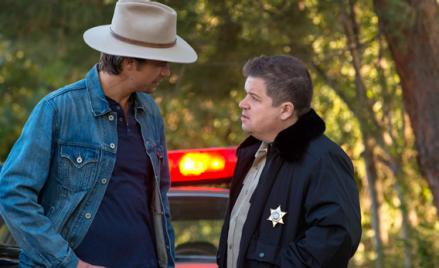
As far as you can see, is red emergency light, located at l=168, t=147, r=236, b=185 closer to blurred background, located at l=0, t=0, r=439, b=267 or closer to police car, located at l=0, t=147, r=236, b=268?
police car, located at l=0, t=147, r=236, b=268

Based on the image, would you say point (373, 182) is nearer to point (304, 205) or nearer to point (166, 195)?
point (166, 195)

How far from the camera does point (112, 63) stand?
12.7 ft

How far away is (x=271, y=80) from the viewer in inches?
146

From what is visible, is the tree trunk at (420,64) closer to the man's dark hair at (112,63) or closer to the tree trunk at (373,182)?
the tree trunk at (373,182)

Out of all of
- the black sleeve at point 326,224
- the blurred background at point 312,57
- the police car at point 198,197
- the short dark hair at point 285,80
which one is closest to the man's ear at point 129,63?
the short dark hair at point 285,80

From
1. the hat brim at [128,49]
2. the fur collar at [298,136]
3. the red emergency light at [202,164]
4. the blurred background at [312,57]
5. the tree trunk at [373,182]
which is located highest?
the hat brim at [128,49]

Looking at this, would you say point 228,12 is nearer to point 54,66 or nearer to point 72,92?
point 54,66

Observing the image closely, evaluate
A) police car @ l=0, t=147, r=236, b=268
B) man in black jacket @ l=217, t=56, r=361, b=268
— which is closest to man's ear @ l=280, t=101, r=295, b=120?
man in black jacket @ l=217, t=56, r=361, b=268

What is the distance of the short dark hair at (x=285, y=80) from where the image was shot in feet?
12.2

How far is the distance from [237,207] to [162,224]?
0.32m

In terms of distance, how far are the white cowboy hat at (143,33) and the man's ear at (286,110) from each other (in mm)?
431

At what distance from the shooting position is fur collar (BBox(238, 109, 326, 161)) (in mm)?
A: 3711

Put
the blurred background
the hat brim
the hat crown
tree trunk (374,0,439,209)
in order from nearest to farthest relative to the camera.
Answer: the hat brim → the hat crown → tree trunk (374,0,439,209) → the blurred background

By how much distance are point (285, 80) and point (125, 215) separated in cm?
73
